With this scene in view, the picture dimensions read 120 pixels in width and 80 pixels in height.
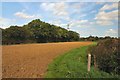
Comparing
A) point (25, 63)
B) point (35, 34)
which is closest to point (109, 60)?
point (25, 63)

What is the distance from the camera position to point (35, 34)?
223 ft

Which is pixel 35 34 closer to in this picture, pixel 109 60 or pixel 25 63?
pixel 25 63

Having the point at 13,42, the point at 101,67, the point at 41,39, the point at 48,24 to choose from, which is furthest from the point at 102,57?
the point at 48,24

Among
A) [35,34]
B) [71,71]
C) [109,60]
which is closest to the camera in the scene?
[71,71]

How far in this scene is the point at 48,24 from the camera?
7794 centimetres

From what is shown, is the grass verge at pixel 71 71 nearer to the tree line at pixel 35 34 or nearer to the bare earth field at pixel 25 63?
the bare earth field at pixel 25 63

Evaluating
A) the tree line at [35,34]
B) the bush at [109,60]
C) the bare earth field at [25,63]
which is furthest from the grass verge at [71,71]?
the tree line at [35,34]

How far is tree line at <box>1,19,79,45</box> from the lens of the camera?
181 ft

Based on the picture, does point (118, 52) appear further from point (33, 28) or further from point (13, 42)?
point (33, 28)

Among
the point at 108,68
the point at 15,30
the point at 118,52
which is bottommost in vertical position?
the point at 108,68

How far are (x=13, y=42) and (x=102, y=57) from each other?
42.8 metres

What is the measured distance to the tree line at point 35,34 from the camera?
5525cm

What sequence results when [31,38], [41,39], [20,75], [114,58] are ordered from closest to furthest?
[20,75]
[114,58]
[31,38]
[41,39]

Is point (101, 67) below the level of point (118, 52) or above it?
below
